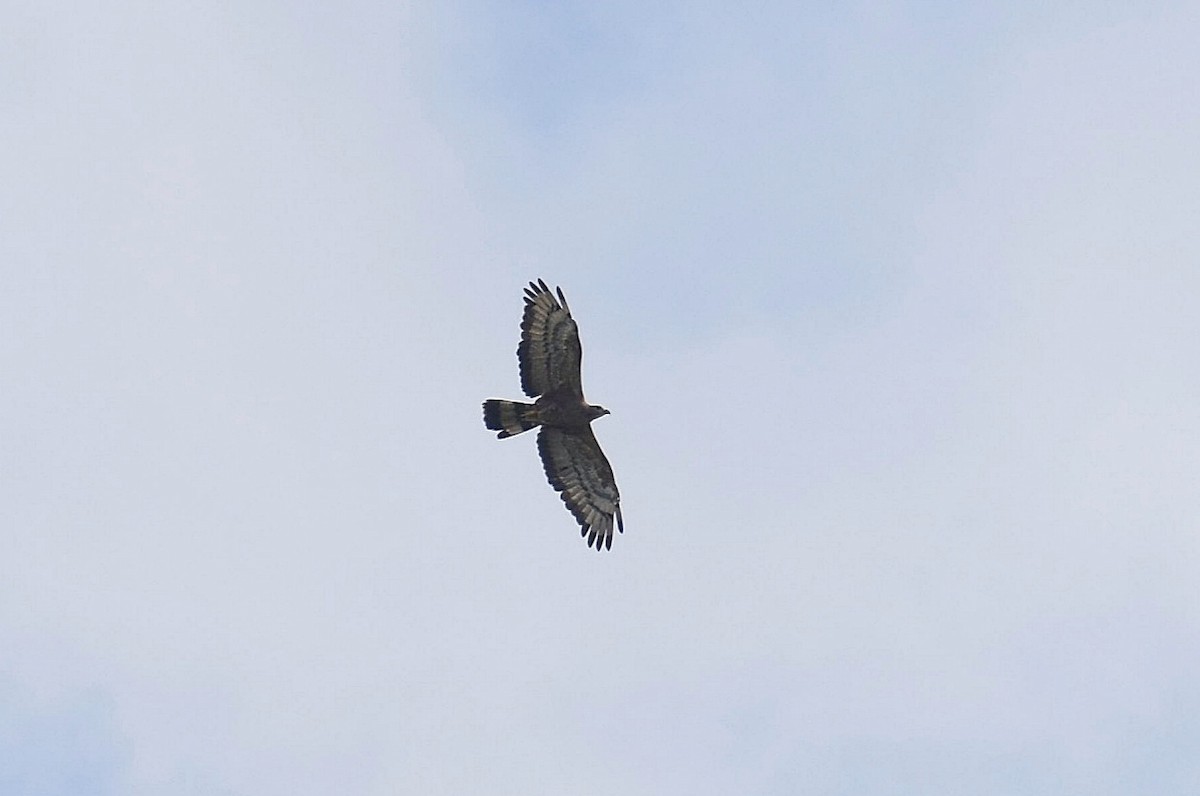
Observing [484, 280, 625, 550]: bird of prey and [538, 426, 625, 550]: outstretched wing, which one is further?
[538, 426, 625, 550]: outstretched wing

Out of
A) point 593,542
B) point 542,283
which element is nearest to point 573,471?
point 593,542

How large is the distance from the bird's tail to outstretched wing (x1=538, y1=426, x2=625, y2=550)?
0.65 meters

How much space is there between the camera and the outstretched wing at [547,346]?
3562 cm

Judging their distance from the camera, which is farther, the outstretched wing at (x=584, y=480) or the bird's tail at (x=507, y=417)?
the outstretched wing at (x=584, y=480)

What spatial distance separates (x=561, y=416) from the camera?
36.4 metres

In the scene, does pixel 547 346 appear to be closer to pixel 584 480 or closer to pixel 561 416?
pixel 561 416

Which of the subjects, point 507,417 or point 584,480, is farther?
point 584,480

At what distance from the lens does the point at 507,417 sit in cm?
3650

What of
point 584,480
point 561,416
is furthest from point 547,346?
point 584,480

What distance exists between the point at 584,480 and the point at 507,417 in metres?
2.21

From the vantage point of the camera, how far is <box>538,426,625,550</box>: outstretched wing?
37.2m

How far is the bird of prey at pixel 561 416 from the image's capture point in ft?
117

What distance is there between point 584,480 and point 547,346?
316 centimetres

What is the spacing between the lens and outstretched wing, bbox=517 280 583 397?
117 ft
